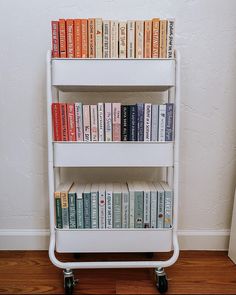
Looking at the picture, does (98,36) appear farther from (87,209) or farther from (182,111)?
(87,209)

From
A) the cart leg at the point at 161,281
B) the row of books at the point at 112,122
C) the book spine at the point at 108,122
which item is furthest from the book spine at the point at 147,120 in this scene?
the cart leg at the point at 161,281

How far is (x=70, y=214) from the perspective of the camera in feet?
3.31

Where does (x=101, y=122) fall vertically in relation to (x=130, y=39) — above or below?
below

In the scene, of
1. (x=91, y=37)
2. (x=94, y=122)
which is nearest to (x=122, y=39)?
(x=91, y=37)

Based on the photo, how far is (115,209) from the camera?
102 centimetres

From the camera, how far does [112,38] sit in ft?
3.11

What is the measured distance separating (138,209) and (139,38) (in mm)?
662

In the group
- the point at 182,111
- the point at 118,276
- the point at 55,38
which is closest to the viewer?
the point at 55,38

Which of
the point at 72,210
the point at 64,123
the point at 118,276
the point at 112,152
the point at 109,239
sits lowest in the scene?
the point at 118,276

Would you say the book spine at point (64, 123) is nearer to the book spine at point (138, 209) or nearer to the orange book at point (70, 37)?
the orange book at point (70, 37)

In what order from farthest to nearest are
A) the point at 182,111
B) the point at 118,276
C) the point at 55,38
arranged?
the point at 182,111, the point at 118,276, the point at 55,38

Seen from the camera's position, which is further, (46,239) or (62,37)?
(46,239)

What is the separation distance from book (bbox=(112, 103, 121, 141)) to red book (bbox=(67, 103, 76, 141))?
0.50 feet

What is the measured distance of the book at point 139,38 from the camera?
936 millimetres
